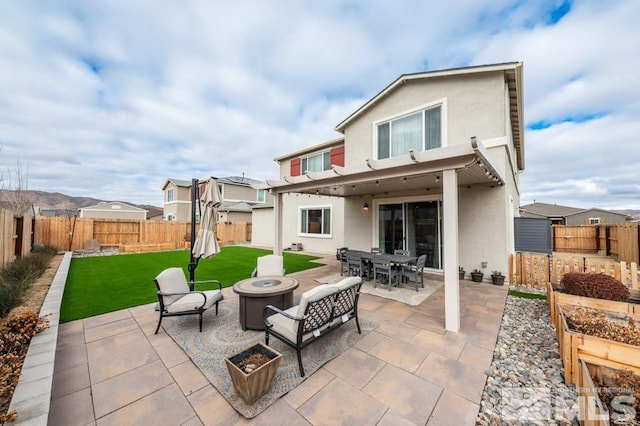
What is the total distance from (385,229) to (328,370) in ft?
23.5

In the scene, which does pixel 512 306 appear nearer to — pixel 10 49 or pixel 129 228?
pixel 10 49

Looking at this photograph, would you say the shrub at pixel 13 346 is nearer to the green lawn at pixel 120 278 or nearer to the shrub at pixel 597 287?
the green lawn at pixel 120 278

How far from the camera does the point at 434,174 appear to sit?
16.7 ft

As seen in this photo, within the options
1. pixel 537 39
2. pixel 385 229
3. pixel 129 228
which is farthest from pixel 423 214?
pixel 129 228

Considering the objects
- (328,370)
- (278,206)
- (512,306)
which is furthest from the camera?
(278,206)

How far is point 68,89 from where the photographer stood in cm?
864

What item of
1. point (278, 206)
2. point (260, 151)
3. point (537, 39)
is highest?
point (260, 151)

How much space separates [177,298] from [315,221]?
1022cm

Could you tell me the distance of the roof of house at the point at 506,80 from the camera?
696 centimetres

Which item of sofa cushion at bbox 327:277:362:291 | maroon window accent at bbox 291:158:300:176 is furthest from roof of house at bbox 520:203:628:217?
sofa cushion at bbox 327:277:362:291

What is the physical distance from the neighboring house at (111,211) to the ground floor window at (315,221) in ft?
103

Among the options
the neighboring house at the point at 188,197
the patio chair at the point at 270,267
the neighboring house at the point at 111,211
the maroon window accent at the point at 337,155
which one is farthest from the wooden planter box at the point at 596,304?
the neighboring house at the point at 111,211

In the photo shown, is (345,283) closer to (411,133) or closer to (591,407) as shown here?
(591,407)

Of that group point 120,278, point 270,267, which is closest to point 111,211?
point 120,278
